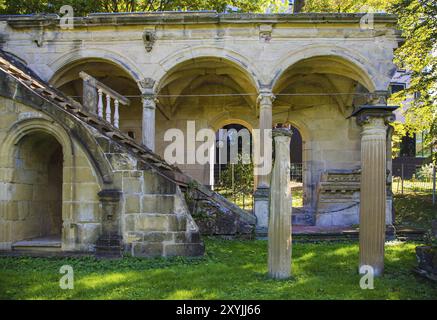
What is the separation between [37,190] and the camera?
7.29 m

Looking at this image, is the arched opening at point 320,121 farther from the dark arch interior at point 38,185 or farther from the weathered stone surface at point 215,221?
the dark arch interior at point 38,185

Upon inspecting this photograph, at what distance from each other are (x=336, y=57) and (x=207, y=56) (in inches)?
131

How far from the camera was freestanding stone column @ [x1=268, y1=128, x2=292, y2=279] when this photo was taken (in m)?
5.00

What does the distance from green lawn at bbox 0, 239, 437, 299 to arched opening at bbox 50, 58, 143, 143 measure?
17.7 feet

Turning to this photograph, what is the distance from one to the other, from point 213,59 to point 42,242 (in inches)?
238

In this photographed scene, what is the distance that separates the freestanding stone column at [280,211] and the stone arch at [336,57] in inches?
188

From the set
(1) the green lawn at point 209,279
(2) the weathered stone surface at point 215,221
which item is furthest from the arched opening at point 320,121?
(1) the green lawn at point 209,279

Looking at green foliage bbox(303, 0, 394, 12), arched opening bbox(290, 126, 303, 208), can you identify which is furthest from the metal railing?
green foliage bbox(303, 0, 394, 12)

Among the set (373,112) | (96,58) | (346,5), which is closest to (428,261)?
(373,112)

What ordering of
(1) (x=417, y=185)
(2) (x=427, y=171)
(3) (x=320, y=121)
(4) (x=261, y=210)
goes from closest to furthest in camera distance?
(4) (x=261, y=210) → (3) (x=320, y=121) → (2) (x=427, y=171) → (1) (x=417, y=185)

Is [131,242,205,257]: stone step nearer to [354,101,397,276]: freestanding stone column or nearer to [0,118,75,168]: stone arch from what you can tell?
[0,118,75,168]: stone arch

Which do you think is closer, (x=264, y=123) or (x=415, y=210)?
(x=264, y=123)

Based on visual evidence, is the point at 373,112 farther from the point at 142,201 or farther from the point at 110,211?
the point at 110,211

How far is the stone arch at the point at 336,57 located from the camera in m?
9.39
